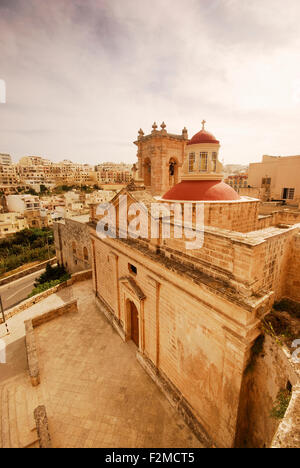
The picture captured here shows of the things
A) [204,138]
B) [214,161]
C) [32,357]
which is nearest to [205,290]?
[214,161]

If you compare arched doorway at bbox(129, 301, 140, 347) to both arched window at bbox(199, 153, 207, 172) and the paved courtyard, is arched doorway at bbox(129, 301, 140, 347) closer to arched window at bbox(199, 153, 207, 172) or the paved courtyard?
the paved courtyard

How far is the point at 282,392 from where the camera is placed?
3807 millimetres

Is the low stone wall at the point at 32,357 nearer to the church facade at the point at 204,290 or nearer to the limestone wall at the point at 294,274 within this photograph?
the church facade at the point at 204,290

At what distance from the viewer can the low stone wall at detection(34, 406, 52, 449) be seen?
18.5 feet

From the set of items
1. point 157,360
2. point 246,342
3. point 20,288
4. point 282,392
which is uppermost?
point 246,342

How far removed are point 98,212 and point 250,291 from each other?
8386 millimetres

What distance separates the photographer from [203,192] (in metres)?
8.33

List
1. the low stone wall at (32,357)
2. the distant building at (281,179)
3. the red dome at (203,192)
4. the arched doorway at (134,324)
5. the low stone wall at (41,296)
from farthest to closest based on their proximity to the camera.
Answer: the distant building at (281,179), the low stone wall at (41,296), the arched doorway at (134,324), the red dome at (203,192), the low stone wall at (32,357)

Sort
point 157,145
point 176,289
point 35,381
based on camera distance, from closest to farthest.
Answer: point 176,289 → point 35,381 → point 157,145
